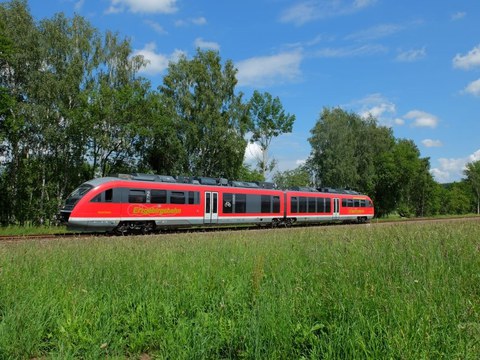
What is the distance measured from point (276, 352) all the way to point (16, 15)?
3352cm

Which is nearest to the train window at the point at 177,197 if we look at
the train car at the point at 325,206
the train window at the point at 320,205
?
the train car at the point at 325,206

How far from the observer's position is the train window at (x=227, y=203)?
2422 cm

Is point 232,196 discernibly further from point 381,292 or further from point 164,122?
point 381,292

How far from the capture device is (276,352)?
340 centimetres

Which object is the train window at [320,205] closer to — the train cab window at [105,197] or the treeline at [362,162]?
the train cab window at [105,197]

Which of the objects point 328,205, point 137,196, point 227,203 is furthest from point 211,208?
point 328,205

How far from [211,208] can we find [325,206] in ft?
40.5

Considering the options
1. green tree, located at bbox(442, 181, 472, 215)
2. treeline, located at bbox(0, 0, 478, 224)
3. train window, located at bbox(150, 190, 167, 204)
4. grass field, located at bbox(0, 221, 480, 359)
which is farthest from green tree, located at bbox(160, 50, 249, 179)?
green tree, located at bbox(442, 181, 472, 215)

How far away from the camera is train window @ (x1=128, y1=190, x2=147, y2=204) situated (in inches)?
767

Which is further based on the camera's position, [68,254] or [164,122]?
[164,122]

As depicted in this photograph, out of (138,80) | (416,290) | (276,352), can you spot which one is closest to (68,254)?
(276,352)

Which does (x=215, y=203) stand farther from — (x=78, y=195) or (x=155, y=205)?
(x=78, y=195)

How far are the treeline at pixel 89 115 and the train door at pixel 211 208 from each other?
11108mm

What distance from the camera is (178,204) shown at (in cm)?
2170
